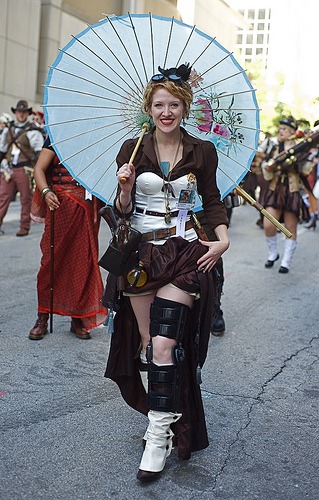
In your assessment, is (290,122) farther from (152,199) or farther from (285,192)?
(152,199)

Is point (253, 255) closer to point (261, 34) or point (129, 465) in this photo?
point (129, 465)

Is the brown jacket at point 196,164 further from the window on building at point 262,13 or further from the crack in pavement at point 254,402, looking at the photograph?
the window on building at point 262,13

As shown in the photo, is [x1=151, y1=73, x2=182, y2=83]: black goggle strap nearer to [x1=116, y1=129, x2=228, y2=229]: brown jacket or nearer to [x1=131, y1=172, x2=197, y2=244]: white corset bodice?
[x1=116, y1=129, x2=228, y2=229]: brown jacket

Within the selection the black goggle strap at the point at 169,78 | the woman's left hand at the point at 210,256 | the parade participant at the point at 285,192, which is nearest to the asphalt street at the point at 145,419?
the woman's left hand at the point at 210,256

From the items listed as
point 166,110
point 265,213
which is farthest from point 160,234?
point 265,213

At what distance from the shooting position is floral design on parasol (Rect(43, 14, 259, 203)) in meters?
3.67

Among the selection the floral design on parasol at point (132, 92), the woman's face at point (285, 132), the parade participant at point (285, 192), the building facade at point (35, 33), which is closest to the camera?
the floral design on parasol at point (132, 92)

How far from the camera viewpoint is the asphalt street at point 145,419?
3193 mm

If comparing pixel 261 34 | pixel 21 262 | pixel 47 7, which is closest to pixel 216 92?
pixel 21 262

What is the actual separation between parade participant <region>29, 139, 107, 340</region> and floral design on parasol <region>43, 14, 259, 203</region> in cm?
144

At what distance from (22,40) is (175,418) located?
800 inches

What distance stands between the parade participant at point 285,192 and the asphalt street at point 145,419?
256 cm

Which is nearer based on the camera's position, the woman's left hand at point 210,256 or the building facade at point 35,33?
the woman's left hand at point 210,256

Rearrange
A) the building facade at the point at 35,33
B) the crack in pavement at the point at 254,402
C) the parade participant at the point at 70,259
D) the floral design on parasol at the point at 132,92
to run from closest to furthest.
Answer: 1. the crack in pavement at the point at 254,402
2. the floral design on parasol at the point at 132,92
3. the parade participant at the point at 70,259
4. the building facade at the point at 35,33
